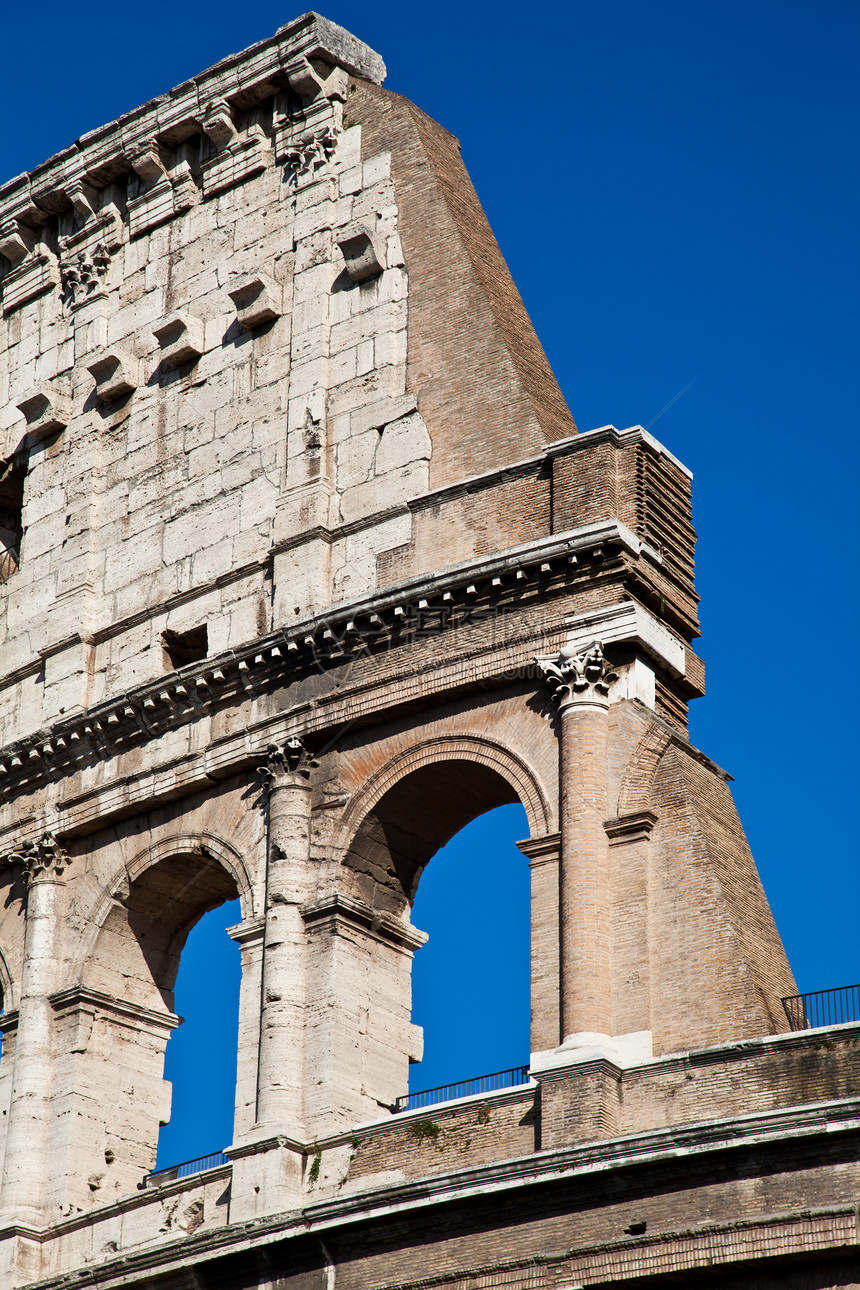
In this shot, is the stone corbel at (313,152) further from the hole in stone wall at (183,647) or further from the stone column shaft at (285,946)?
the stone column shaft at (285,946)

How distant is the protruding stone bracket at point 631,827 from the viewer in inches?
819

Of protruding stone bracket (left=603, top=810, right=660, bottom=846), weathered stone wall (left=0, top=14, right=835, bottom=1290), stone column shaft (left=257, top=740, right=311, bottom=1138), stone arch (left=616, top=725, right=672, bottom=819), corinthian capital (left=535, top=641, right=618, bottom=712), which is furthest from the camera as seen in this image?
stone column shaft (left=257, top=740, right=311, bottom=1138)

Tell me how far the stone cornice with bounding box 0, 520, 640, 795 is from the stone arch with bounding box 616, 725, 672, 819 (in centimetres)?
181

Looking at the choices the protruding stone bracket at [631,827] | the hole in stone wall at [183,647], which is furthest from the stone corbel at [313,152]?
the protruding stone bracket at [631,827]

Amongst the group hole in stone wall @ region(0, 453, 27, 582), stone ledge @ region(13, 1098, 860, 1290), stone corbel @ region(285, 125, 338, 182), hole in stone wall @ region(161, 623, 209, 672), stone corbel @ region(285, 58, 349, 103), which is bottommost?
stone ledge @ region(13, 1098, 860, 1290)

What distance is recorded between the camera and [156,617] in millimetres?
25938

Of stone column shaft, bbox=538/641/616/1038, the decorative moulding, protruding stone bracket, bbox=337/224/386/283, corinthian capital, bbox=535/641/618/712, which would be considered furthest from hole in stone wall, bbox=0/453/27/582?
stone column shaft, bbox=538/641/616/1038

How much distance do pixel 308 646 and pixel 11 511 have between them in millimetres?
8537

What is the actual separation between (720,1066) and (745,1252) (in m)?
1.78

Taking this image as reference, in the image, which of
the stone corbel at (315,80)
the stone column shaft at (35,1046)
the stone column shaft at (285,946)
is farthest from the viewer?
the stone corbel at (315,80)

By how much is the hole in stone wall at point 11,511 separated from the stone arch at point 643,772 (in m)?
11.0

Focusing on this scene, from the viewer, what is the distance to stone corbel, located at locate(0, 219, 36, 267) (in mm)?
30266

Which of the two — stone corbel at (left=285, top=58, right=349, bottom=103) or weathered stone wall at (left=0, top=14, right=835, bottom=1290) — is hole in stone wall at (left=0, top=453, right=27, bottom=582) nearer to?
weathered stone wall at (left=0, top=14, right=835, bottom=1290)

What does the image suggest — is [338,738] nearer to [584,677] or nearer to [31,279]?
[584,677]
